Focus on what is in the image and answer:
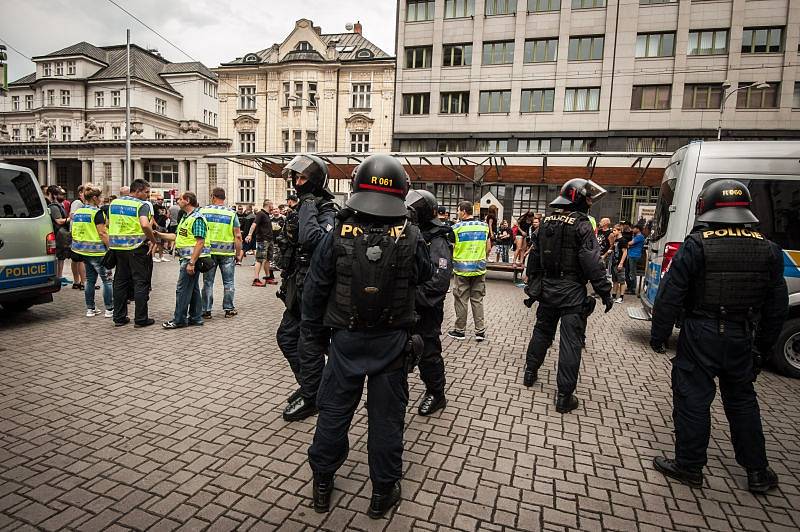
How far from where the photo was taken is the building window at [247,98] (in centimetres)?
3909

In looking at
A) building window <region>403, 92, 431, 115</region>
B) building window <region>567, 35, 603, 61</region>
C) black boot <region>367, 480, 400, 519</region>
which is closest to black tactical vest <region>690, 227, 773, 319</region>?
black boot <region>367, 480, 400, 519</region>

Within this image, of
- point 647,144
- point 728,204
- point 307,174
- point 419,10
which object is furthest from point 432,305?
point 419,10

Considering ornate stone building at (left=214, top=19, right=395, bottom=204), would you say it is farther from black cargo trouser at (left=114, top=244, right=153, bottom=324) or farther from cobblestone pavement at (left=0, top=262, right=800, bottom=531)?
cobblestone pavement at (left=0, top=262, right=800, bottom=531)

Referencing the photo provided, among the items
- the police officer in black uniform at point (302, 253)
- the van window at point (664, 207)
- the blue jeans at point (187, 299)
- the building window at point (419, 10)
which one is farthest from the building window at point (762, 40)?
the blue jeans at point (187, 299)

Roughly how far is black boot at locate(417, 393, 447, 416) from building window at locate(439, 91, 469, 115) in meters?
29.4

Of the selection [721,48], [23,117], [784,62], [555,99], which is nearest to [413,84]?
[555,99]

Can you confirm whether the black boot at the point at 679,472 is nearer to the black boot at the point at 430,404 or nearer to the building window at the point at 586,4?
the black boot at the point at 430,404

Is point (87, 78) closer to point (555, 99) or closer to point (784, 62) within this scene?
point (555, 99)

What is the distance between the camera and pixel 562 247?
4504mm

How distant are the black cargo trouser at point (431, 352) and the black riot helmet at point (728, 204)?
7.46 ft

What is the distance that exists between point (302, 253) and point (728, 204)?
3.32 m

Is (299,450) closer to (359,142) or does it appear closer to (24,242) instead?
(24,242)

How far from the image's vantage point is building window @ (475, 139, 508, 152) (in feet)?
99.3

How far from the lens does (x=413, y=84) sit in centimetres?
3200
